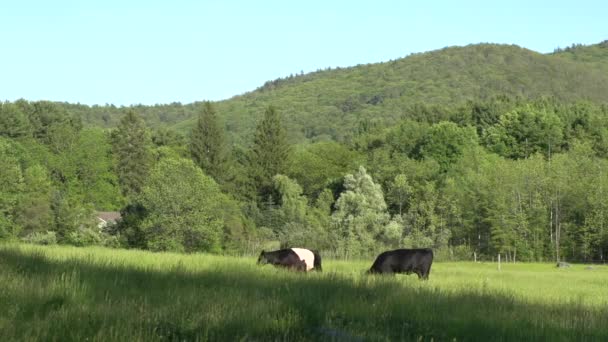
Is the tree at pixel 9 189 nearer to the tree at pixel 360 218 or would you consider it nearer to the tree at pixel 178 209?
the tree at pixel 178 209

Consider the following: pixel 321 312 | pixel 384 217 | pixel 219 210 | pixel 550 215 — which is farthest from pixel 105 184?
pixel 321 312

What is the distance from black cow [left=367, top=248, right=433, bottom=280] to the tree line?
4016 cm

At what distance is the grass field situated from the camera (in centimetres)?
633

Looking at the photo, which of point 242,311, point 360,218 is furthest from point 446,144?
point 242,311

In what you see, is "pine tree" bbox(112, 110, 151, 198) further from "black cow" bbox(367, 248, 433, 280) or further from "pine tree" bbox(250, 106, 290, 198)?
"black cow" bbox(367, 248, 433, 280)

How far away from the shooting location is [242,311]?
7.27 m

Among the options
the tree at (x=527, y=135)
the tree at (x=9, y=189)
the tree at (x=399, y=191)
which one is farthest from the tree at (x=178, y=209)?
the tree at (x=527, y=135)

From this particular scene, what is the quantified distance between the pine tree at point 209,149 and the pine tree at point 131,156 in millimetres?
7735

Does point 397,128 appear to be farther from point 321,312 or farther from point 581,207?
point 321,312

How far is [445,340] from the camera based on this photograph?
7.49 meters

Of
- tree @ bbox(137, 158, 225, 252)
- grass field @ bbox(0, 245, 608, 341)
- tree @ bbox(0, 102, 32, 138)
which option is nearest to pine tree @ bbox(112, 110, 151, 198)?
tree @ bbox(0, 102, 32, 138)

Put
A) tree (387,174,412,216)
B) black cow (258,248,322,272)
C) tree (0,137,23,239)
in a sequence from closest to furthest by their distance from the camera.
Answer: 1. black cow (258,248,322,272)
2. tree (0,137,23,239)
3. tree (387,174,412,216)

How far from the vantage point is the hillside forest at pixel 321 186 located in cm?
6856

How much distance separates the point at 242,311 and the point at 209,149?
92.6 metres
